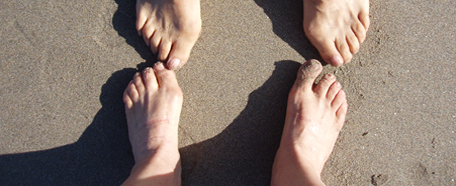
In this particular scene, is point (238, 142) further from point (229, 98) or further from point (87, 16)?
point (87, 16)

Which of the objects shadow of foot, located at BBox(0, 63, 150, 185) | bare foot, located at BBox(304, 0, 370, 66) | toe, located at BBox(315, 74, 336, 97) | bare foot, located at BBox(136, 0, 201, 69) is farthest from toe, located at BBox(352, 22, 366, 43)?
shadow of foot, located at BBox(0, 63, 150, 185)

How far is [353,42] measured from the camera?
1781 mm

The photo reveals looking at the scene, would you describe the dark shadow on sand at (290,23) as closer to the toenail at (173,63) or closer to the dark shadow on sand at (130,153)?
the dark shadow on sand at (130,153)

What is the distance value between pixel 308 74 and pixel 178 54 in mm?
805

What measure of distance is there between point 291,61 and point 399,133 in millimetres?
798

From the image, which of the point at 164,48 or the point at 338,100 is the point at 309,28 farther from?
the point at 164,48

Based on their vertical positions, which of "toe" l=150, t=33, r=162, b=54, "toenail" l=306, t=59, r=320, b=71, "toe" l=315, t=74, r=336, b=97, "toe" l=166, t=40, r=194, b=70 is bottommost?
"toe" l=315, t=74, r=336, b=97

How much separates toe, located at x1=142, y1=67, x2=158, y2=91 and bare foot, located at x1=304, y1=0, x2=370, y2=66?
39.0 inches

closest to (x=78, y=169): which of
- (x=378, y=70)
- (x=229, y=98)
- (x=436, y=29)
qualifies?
(x=229, y=98)

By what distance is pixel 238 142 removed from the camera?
176 centimetres

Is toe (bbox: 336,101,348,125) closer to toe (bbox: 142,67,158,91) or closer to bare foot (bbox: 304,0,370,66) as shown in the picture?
bare foot (bbox: 304,0,370,66)

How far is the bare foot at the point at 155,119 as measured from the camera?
1570 millimetres

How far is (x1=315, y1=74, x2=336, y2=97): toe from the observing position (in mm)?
1757

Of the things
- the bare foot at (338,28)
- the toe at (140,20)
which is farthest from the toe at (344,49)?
the toe at (140,20)
